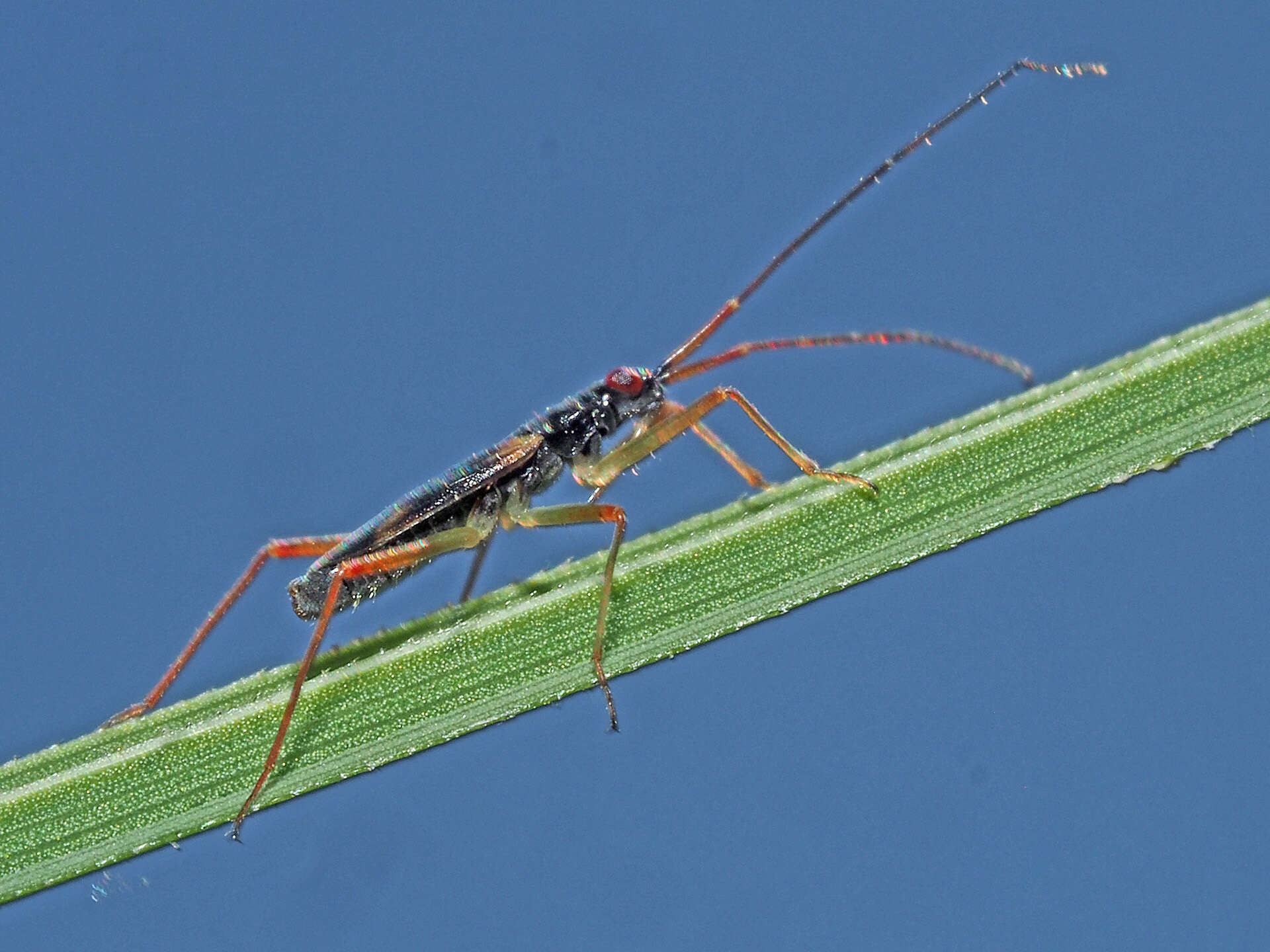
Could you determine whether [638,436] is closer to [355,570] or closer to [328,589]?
[355,570]

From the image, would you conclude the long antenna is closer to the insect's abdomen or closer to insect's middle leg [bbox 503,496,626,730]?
insect's middle leg [bbox 503,496,626,730]

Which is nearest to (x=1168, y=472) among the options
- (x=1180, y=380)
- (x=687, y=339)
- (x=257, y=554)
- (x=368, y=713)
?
(x=1180, y=380)

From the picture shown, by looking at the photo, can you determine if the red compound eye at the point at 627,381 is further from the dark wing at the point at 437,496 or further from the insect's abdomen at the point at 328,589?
the insect's abdomen at the point at 328,589

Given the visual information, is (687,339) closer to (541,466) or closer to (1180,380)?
(541,466)

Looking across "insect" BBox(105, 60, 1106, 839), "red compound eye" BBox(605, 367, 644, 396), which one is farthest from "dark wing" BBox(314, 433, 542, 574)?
"red compound eye" BBox(605, 367, 644, 396)

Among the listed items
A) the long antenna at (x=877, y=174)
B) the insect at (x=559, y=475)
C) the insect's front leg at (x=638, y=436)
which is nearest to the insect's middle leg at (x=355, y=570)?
the insect at (x=559, y=475)

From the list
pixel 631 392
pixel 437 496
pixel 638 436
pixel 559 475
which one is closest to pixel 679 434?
pixel 638 436
